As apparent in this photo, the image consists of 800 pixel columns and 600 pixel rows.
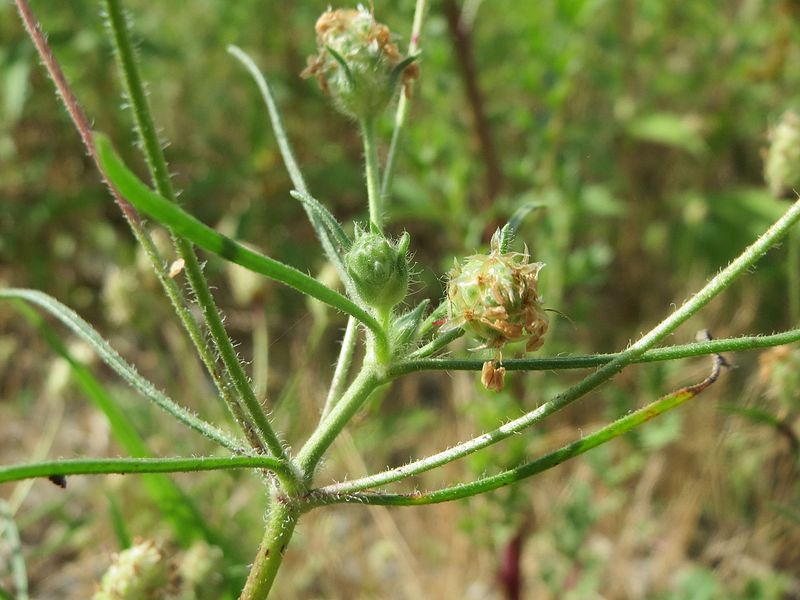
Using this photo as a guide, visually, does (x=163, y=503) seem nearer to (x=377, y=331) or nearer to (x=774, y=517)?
(x=377, y=331)

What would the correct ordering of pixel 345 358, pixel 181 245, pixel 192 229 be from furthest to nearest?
1. pixel 345 358
2. pixel 181 245
3. pixel 192 229

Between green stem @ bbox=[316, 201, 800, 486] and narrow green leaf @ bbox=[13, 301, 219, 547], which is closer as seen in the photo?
green stem @ bbox=[316, 201, 800, 486]

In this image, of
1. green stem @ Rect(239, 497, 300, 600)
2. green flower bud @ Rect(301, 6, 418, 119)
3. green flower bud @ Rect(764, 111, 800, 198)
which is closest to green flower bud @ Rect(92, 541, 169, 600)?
green stem @ Rect(239, 497, 300, 600)

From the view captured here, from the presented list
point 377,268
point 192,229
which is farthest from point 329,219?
point 192,229

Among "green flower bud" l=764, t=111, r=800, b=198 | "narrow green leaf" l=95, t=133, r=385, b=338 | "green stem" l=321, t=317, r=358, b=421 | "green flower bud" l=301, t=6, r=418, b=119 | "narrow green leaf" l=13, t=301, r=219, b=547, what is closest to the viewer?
"narrow green leaf" l=95, t=133, r=385, b=338

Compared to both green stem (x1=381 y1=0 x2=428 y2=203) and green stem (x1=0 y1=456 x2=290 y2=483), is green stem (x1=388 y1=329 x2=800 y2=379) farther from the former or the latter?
green stem (x1=381 y1=0 x2=428 y2=203)

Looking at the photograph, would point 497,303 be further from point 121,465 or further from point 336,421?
point 121,465
